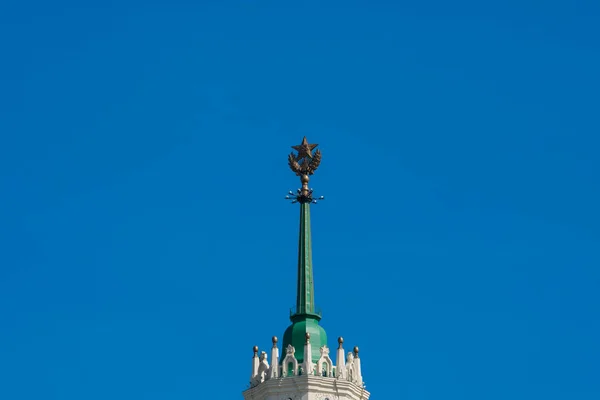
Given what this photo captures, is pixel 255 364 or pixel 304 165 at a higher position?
pixel 304 165

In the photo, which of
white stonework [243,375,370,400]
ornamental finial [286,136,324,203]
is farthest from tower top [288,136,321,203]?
white stonework [243,375,370,400]

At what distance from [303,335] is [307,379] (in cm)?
510

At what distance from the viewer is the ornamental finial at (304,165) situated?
140m

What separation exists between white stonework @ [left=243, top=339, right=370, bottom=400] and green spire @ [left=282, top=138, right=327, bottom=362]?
107 centimetres

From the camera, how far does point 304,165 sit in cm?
14112

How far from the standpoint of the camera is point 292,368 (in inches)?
5089

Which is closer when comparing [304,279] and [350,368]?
[350,368]

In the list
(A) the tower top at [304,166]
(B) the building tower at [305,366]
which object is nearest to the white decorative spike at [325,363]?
(B) the building tower at [305,366]

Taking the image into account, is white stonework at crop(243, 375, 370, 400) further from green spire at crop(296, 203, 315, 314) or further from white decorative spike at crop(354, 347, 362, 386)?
green spire at crop(296, 203, 315, 314)

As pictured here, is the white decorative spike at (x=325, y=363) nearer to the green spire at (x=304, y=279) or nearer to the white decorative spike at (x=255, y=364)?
the green spire at (x=304, y=279)

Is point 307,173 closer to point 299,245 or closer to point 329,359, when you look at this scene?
point 299,245

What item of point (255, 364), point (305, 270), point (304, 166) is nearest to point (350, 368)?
point (255, 364)

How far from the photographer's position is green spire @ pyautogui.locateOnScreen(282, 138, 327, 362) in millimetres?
131875

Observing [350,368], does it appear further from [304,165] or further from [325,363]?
[304,165]
